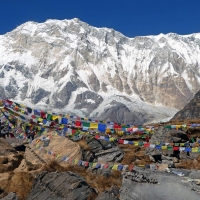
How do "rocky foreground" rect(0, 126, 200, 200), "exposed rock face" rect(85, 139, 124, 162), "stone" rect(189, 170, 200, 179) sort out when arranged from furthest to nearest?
1. "exposed rock face" rect(85, 139, 124, 162)
2. "stone" rect(189, 170, 200, 179)
3. "rocky foreground" rect(0, 126, 200, 200)

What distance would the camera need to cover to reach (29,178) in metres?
11.7

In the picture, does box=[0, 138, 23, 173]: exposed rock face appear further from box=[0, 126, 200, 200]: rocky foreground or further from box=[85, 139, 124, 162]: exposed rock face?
box=[85, 139, 124, 162]: exposed rock face

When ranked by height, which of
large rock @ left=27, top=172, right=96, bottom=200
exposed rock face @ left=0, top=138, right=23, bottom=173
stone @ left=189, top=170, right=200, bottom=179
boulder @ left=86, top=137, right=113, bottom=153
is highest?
stone @ left=189, top=170, right=200, bottom=179

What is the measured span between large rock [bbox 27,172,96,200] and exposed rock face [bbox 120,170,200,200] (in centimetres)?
104

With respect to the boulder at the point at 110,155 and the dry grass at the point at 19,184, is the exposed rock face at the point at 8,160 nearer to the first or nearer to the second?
the dry grass at the point at 19,184

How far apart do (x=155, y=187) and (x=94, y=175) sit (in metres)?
4.60

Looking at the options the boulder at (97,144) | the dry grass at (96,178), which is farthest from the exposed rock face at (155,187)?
the boulder at (97,144)

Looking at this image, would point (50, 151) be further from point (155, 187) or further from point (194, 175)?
point (194, 175)

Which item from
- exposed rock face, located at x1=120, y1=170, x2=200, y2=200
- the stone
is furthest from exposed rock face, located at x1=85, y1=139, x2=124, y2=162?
the stone

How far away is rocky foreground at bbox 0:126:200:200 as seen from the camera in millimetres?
8719

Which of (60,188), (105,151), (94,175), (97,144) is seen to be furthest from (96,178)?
(97,144)

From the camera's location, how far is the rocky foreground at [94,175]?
8719mm

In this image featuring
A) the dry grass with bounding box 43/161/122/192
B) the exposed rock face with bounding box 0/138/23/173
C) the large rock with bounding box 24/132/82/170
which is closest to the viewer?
the dry grass with bounding box 43/161/122/192

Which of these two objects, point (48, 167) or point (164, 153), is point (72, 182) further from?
point (164, 153)
